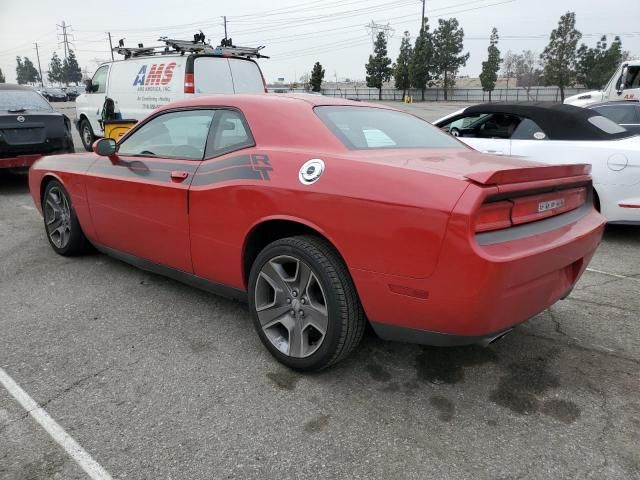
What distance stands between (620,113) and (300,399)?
299 inches

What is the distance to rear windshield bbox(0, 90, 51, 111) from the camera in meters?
7.88

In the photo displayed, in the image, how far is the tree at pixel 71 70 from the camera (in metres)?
112

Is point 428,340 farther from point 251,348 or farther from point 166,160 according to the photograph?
point 166,160

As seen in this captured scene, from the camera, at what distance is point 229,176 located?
2992mm

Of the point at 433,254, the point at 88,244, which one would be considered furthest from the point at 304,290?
the point at 88,244

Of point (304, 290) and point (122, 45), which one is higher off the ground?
point (122, 45)

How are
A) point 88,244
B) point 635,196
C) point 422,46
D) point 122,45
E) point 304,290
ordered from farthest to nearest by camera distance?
point 422,46, point 122,45, point 635,196, point 88,244, point 304,290

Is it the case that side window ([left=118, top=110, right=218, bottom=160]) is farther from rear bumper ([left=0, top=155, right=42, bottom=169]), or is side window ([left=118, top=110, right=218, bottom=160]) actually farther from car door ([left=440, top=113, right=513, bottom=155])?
rear bumper ([left=0, top=155, right=42, bottom=169])

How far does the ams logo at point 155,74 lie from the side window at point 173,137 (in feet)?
19.8

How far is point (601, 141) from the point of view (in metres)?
5.07

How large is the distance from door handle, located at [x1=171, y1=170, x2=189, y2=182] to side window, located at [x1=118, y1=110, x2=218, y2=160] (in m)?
0.12

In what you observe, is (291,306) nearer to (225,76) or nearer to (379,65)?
(225,76)

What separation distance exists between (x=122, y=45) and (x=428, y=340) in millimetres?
11058

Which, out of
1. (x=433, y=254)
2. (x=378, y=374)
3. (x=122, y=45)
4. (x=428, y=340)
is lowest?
(x=378, y=374)
